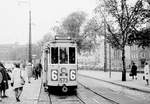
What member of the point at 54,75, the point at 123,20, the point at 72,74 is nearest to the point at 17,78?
the point at 54,75

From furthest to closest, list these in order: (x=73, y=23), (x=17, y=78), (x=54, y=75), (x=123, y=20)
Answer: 1. (x=73, y=23)
2. (x=123, y=20)
3. (x=54, y=75)
4. (x=17, y=78)

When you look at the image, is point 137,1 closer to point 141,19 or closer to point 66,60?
point 141,19

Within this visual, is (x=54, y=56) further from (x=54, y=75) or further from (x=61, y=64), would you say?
(x=54, y=75)

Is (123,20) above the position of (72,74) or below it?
above

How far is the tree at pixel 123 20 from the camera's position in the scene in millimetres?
29656

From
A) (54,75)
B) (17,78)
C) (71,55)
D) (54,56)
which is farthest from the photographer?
(71,55)

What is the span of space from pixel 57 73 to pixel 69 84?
0.93 m

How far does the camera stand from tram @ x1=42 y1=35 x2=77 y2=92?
19359mm

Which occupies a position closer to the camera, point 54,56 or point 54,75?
point 54,75

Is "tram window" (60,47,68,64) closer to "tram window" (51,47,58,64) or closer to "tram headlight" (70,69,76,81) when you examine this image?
"tram window" (51,47,58,64)

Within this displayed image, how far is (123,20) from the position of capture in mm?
30719

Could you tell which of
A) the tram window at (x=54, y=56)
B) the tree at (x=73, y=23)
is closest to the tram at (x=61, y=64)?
the tram window at (x=54, y=56)

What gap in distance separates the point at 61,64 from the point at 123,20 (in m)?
12.9

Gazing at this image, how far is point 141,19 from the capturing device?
29.4 metres
